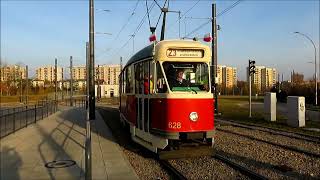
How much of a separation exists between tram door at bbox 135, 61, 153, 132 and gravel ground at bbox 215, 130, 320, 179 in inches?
103

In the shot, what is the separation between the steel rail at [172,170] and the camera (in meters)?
9.18

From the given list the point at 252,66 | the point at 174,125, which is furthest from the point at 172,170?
the point at 252,66

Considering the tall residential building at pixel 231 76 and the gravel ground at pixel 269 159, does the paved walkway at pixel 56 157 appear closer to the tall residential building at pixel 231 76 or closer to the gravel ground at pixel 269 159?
the gravel ground at pixel 269 159

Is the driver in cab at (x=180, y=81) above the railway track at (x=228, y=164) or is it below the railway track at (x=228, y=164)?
above

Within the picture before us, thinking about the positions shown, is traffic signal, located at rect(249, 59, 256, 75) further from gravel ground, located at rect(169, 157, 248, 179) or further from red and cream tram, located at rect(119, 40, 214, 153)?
gravel ground, located at rect(169, 157, 248, 179)

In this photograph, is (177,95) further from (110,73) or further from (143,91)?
(110,73)

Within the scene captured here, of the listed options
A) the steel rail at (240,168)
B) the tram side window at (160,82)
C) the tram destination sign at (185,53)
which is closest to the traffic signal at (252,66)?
the steel rail at (240,168)

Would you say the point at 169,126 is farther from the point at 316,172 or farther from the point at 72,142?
the point at 72,142

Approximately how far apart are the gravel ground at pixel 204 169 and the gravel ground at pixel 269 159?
64 centimetres

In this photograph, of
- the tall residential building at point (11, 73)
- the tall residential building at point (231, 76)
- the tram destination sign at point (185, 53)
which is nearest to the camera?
the tram destination sign at point (185, 53)

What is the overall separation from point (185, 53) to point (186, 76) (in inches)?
25.1

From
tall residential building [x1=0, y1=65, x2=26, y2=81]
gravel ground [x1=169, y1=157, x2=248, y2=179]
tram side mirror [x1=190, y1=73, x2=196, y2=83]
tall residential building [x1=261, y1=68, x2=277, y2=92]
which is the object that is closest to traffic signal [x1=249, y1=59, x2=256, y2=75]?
tram side mirror [x1=190, y1=73, x2=196, y2=83]

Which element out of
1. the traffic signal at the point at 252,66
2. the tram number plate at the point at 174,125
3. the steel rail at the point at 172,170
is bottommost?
the steel rail at the point at 172,170

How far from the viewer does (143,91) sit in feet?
40.6
